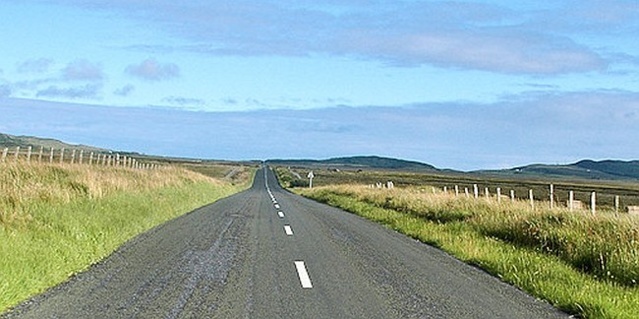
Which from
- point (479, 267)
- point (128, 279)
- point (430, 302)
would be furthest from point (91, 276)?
point (479, 267)

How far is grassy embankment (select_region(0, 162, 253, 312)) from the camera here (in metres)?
10.3

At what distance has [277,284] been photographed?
35.7 ft

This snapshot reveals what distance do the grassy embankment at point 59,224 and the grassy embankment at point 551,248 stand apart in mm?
6827

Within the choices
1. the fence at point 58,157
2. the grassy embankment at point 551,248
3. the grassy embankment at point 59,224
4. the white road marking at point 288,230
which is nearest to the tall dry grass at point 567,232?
the grassy embankment at point 551,248

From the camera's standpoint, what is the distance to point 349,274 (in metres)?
12.2

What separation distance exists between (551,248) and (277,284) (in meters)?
7.43

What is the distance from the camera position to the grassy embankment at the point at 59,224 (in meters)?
10.3

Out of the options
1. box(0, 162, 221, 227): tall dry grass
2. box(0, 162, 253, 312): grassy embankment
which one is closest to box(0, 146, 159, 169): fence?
box(0, 162, 221, 227): tall dry grass

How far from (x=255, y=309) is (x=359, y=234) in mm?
10992

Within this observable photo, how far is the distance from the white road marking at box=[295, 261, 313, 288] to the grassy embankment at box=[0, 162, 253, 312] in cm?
336

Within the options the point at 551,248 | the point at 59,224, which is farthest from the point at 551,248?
the point at 59,224

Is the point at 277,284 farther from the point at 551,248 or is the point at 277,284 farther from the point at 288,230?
the point at 288,230

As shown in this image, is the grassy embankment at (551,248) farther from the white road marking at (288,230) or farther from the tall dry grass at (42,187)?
the tall dry grass at (42,187)

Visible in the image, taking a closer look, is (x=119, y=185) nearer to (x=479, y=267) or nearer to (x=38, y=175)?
(x=38, y=175)
